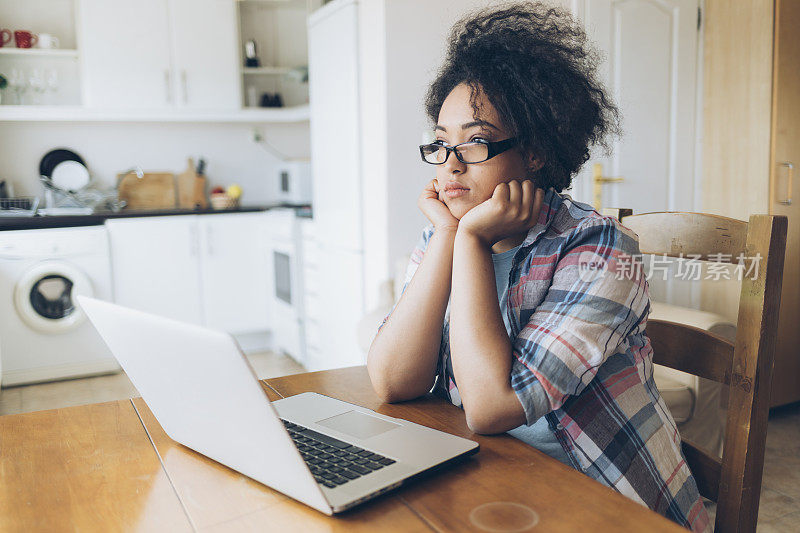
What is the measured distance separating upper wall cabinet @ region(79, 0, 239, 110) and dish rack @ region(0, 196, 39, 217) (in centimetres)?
72

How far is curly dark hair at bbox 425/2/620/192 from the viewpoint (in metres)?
1.07

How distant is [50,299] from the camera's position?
12.7 ft

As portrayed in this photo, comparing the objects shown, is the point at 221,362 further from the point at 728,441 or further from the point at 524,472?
the point at 728,441

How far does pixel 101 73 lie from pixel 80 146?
0.58 metres

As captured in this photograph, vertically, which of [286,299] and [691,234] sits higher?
[691,234]

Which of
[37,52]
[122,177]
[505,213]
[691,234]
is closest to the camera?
[505,213]

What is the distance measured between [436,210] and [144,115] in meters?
3.74

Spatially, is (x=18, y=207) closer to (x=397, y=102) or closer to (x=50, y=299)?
(x=50, y=299)

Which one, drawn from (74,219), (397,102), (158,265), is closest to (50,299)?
(74,219)

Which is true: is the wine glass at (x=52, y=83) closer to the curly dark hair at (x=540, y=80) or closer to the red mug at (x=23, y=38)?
the red mug at (x=23, y=38)

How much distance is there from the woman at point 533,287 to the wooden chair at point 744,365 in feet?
0.20

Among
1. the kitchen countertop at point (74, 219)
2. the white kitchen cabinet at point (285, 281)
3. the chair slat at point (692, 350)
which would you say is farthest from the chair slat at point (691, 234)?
the white kitchen cabinet at point (285, 281)

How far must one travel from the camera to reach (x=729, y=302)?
3.20 m

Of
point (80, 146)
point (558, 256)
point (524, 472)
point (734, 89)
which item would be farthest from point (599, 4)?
point (80, 146)
